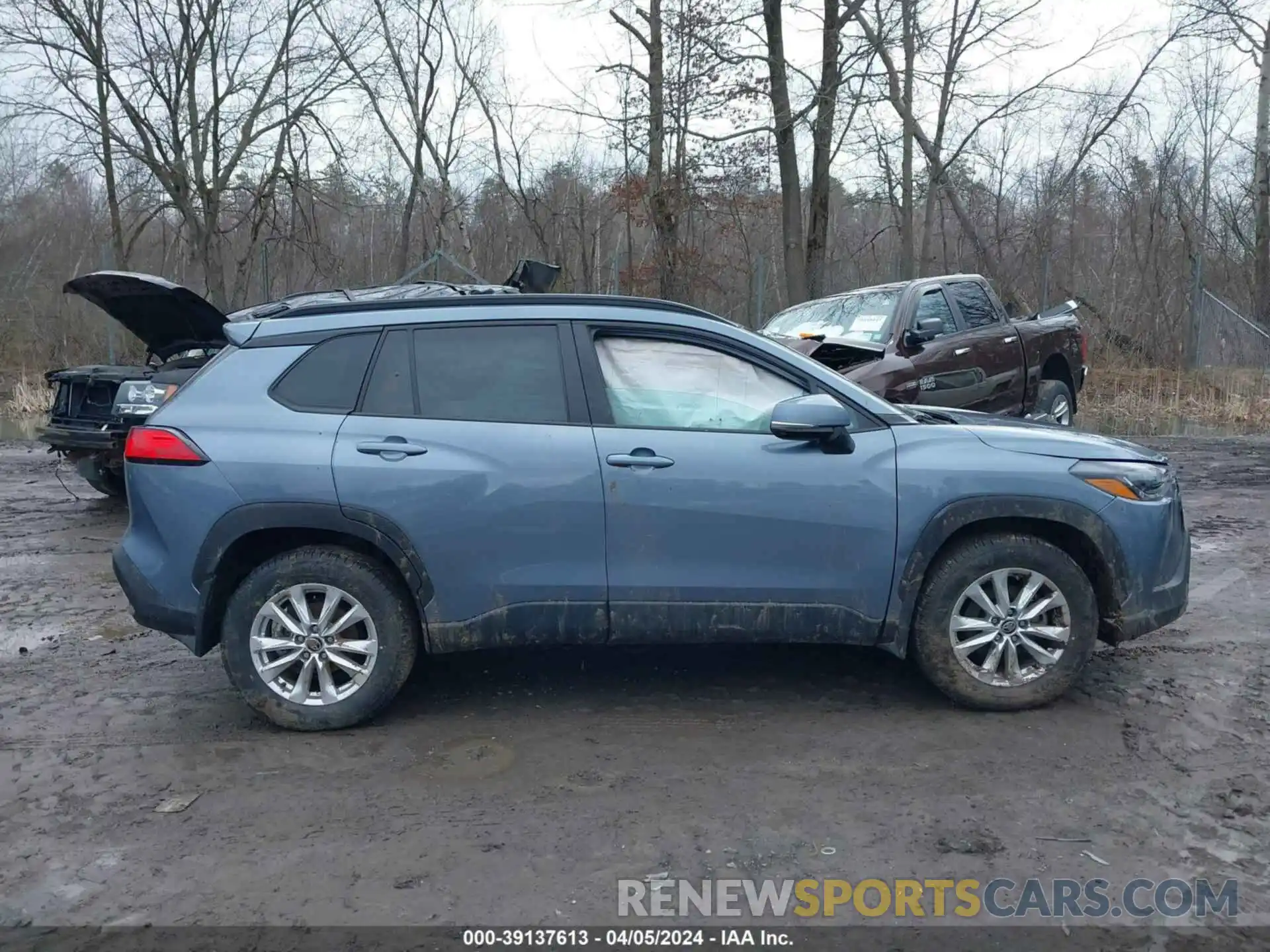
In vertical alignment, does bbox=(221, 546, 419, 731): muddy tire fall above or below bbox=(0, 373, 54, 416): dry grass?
below

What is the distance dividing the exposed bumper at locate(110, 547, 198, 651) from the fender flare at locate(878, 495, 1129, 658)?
287 centimetres

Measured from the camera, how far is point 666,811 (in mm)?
3455

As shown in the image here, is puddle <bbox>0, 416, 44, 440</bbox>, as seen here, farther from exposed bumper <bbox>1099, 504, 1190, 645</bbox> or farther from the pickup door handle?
exposed bumper <bbox>1099, 504, 1190, 645</bbox>

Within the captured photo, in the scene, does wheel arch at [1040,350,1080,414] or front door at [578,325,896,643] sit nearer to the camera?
front door at [578,325,896,643]

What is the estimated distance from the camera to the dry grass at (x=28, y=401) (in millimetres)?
15961

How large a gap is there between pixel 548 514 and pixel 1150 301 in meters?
20.3

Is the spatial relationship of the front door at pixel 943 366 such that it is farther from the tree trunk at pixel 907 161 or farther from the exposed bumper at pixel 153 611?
the tree trunk at pixel 907 161

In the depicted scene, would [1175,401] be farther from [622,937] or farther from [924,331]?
[622,937]

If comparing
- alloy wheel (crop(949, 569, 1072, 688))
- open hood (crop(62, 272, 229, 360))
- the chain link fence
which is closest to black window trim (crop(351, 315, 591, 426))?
alloy wheel (crop(949, 569, 1072, 688))

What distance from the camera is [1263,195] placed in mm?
21516

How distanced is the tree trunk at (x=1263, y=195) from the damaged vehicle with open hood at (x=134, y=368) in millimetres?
18887

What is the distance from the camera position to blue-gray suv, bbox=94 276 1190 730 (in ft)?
13.4

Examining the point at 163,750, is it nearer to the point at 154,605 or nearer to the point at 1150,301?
the point at 154,605

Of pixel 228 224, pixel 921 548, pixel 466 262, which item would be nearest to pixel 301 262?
pixel 228 224
